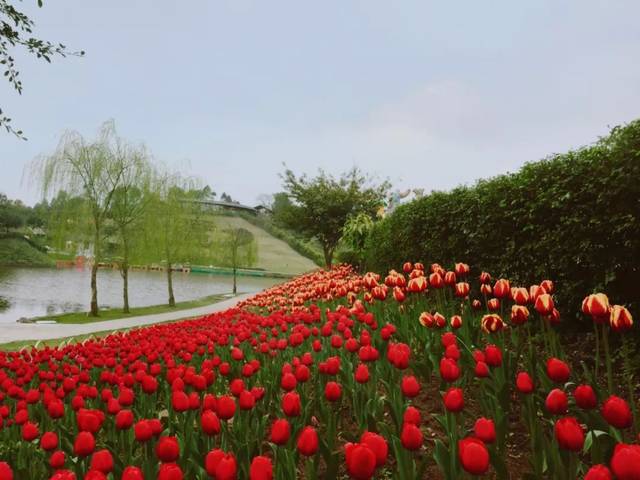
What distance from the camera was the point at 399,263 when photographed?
947 centimetres

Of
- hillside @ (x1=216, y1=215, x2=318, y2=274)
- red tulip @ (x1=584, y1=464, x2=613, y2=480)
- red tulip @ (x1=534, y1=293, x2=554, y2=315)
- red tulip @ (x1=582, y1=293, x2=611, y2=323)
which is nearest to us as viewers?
red tulip @ (x1=584, y1=464, x2=613, y2=480)

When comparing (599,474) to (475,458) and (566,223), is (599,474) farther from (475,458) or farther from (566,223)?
(566,223)

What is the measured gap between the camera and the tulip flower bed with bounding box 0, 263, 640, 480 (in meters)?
1.80

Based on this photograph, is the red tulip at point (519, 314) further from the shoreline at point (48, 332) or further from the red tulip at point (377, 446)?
the shoreline at point (48, 332)

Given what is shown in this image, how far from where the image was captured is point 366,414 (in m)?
2.50

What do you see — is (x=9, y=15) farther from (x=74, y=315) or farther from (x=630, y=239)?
(x=74, y=315)

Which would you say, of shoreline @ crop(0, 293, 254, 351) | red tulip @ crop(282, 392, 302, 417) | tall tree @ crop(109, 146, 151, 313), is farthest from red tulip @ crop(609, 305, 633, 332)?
tall tree @ crop(109, 146, 151, 313)

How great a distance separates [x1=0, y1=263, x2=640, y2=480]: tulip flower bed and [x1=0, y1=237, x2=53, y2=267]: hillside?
70060 millimetres

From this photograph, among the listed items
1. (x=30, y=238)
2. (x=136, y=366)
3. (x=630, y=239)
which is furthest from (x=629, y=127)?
(x=30, y=238)

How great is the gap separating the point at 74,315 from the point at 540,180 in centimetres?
1839

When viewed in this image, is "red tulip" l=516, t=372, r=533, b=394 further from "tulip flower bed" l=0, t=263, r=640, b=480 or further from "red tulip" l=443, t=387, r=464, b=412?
"red tulip" l=443, t=387, r=464, b=412

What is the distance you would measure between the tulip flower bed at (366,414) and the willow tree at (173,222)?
18.6m

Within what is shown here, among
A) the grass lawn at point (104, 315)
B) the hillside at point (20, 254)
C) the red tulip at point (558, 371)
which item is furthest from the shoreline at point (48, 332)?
the hillside at point (20, 254)

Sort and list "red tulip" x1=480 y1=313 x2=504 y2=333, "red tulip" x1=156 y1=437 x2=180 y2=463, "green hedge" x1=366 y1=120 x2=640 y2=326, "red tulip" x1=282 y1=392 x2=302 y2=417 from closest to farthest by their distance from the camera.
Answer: "red tulip" x1=156 y1=437 x2=180 y2=463 → "red tulip" x1=282 y1=392 x2=302 y2=417 → "red tulip" x1=480 y1=313 x2=504 y2=333 → "green hedge" x1=366 y1=120 x2=640 y2=326
